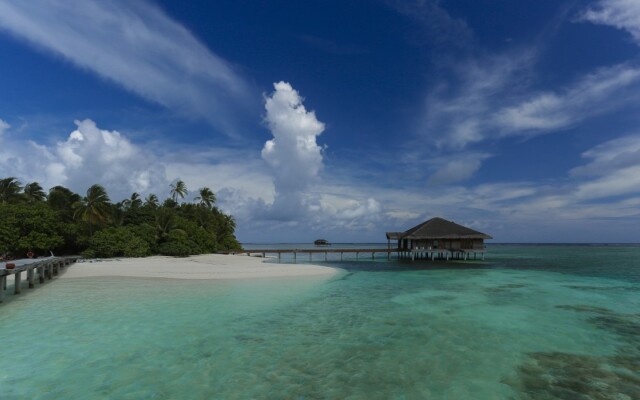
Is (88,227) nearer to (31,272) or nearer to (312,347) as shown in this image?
(31,272)

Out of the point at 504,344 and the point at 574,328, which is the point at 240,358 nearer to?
the point at 504,344

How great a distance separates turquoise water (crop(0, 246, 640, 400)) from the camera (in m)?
6.34

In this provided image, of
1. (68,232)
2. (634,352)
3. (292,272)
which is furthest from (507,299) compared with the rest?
(68,232)

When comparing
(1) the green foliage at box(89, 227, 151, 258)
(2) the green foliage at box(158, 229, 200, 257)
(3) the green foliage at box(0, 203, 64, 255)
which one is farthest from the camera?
(2) the green foliage at box(158, 229, 200, 257)

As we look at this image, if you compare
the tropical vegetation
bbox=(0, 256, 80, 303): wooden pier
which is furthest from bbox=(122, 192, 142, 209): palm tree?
bbox=(0, 256, 80, 303): wooden pier

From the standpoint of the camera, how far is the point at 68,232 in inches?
1334

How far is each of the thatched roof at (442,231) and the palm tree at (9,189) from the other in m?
44.9

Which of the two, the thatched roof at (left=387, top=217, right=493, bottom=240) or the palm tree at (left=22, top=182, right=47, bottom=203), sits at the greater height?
the palm tree at (left=22, top=182, right=47, bottom=203)

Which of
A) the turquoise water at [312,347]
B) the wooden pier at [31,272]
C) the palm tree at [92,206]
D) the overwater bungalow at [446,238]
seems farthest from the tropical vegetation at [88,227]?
the overwater bungalow at [446,238]

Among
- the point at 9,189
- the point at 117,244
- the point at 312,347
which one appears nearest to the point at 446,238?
the point at 312,347

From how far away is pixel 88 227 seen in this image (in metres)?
36.4

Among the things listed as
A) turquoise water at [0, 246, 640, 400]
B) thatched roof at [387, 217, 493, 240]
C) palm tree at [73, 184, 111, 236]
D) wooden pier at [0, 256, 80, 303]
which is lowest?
turquoise water at [0, 246, 640, 400]

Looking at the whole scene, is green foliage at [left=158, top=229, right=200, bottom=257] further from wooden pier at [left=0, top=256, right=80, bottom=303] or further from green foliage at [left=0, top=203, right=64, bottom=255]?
wooden pier at [left=0, top=256, right=80, bottom=303]

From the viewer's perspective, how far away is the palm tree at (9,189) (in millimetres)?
36125
